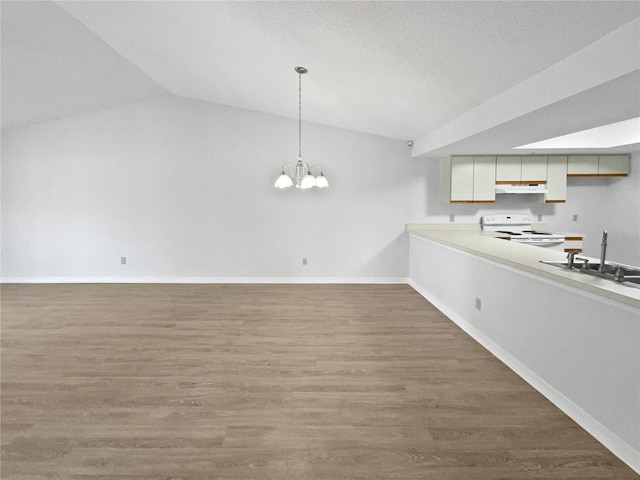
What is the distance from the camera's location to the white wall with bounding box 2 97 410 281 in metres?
5.68

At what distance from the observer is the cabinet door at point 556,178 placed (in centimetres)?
518

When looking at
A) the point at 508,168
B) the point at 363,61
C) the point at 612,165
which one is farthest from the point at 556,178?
the point at 363,61

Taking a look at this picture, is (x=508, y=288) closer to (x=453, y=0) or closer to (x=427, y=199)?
(x=453, y=0)

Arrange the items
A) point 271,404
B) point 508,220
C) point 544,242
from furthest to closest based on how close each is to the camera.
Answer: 1. point 508,220
2. point 544,242
3. point 271,404

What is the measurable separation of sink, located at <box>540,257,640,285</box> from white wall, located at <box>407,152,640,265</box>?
9.77 feet

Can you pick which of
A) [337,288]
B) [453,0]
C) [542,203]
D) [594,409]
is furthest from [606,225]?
[453,0]

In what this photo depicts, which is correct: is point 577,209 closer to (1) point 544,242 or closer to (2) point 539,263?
(1) point 544,242

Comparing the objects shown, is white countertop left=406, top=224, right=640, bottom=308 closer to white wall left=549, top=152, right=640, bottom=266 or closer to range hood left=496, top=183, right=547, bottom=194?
range hood left=496, top=183, right=547, bottom=194

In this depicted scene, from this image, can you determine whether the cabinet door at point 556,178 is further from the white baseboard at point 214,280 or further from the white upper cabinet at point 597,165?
the white baseboard at point 214,280

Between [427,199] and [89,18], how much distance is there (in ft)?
15.7

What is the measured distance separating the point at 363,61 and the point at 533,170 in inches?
143

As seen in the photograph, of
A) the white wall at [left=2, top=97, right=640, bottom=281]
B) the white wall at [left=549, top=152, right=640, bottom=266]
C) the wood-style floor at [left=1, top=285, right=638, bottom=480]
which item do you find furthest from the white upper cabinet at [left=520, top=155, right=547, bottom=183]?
the wood-style floor at [left=1, top=285, right=638, bottom=480]

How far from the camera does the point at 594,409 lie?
2068 millimetres

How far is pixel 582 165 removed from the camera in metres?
5.18
